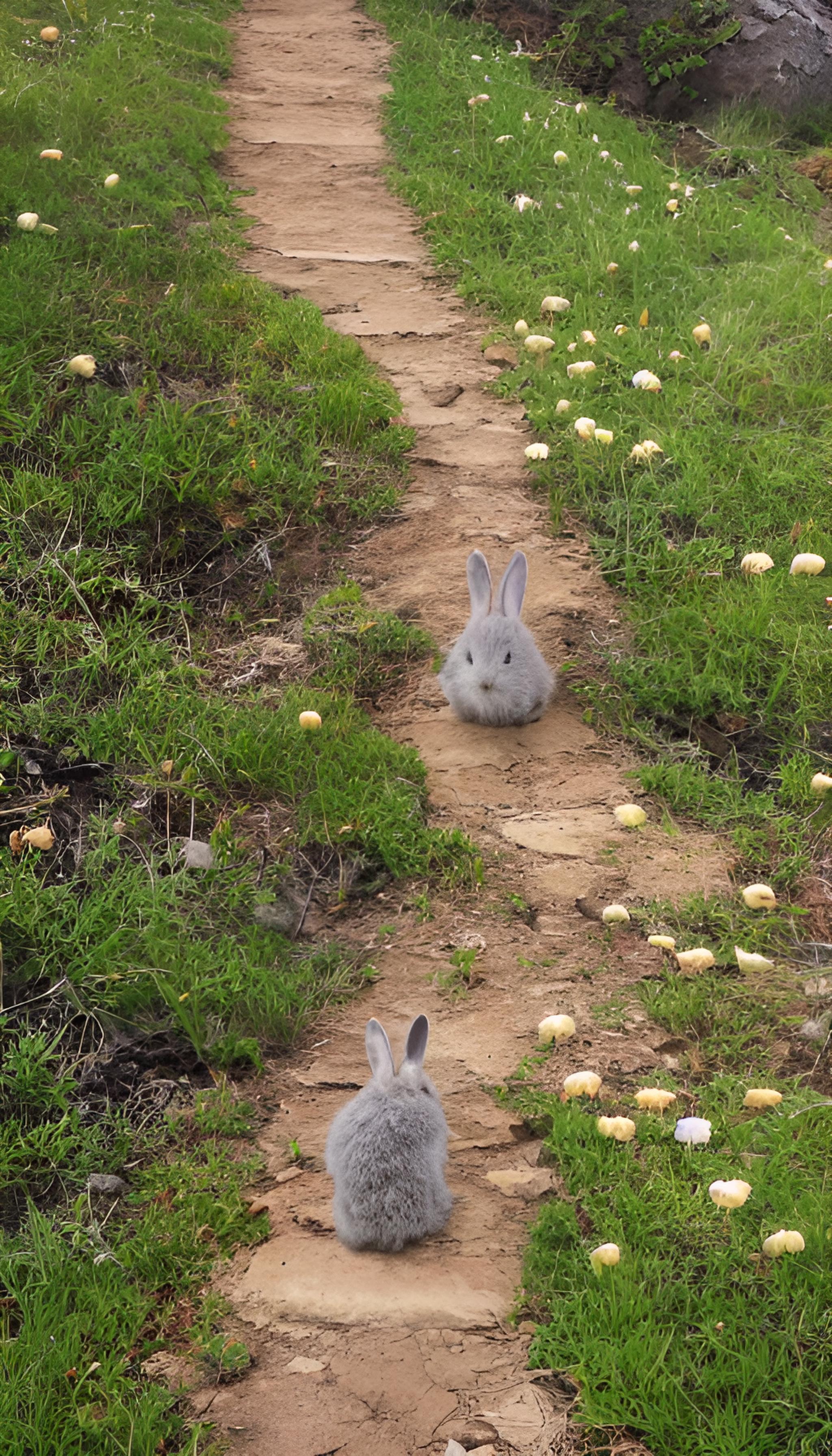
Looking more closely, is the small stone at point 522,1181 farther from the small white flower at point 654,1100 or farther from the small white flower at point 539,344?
the small white flower at point 539,344

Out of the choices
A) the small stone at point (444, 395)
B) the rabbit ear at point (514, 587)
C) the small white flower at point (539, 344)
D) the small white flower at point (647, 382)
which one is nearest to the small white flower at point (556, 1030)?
the rabbit ear at point (514, 587)

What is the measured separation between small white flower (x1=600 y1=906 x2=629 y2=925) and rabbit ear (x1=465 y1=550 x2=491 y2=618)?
1395mm

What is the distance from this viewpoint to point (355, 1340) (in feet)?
9.12

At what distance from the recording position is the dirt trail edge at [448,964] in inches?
107

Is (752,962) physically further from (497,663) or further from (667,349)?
(667,349)

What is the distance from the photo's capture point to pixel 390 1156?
118 inches

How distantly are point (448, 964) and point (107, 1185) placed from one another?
1.23 meters

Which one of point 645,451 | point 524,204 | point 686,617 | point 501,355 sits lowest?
point 686,617

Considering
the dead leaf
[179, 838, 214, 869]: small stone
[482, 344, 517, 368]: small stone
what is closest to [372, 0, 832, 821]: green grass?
[482, 344, 517, 368]: small stone

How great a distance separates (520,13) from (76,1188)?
35.6ft

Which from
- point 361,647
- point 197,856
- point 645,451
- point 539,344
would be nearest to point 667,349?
point 539,344

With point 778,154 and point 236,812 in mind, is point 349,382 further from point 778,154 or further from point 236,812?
point 778,154

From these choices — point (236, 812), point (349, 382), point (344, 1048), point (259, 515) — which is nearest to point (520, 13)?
point (349, 382)

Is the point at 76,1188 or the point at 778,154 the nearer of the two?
the point at 76,1188
